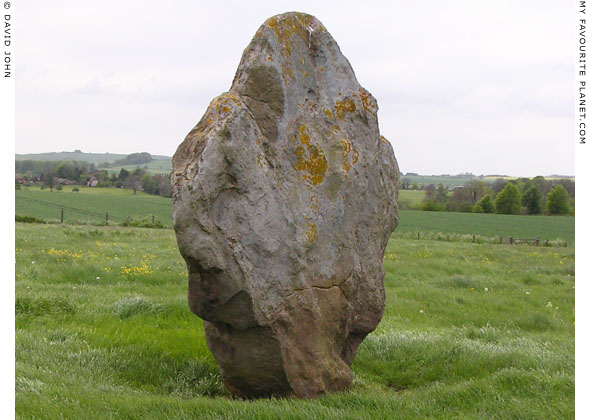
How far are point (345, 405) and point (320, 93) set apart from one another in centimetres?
351

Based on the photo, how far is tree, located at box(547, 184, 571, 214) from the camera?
205 ft

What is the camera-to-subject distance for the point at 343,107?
6773mm

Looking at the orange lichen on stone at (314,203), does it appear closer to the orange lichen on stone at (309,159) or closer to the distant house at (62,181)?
the orange lichen on stone at (309,159)

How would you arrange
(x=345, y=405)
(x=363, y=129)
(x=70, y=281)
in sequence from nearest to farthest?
(x=345, y=405) < (x=363, y=129) < (x=70, y=281)

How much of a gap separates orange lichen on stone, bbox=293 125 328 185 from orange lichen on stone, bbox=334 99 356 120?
58 centimetres

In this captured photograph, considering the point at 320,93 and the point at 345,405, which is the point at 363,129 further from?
the point at 345,405

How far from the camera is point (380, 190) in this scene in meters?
7.12

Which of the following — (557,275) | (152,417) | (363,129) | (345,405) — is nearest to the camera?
(152,417)

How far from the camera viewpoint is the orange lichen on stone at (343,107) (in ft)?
22.0

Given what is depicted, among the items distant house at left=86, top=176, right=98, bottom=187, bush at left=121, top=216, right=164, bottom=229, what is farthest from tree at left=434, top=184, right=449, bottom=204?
distant house at left=86, top=176, right=98, bottom=187

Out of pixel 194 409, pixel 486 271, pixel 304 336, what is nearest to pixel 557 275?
pixel 486 271

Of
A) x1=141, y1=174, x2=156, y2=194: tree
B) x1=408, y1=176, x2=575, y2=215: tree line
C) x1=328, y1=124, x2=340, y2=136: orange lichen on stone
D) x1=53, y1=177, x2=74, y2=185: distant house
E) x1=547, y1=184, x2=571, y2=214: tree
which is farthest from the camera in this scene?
x1=53, y1=177, x2=74, y2=185: distant house

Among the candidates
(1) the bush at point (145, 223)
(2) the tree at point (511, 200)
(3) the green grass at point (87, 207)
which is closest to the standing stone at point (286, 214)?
(1) the bush at point (145, 223)

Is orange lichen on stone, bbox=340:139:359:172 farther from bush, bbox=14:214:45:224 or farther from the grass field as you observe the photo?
the grass field
